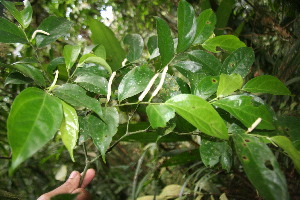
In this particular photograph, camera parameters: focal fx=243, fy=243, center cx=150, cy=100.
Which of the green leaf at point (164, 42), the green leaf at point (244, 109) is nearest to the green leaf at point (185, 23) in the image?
the green leaf at point (164, 42)

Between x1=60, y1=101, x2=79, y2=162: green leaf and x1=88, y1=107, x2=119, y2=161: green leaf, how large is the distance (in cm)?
7

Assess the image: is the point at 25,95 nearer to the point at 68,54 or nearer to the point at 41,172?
the point at 68,54

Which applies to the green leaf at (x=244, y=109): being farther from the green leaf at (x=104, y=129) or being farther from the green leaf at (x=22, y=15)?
the green leaf at (x=22, y=15)

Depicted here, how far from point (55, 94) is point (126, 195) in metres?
1.25

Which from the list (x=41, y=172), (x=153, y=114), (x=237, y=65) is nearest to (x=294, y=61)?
(x=237, y=65)

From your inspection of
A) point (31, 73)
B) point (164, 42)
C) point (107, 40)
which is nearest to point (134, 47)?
point (164, 42)

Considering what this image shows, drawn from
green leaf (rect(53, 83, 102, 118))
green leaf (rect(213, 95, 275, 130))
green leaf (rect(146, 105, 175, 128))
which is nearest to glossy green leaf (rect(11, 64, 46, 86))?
green leaf (rect(53, 83, 102, 118))

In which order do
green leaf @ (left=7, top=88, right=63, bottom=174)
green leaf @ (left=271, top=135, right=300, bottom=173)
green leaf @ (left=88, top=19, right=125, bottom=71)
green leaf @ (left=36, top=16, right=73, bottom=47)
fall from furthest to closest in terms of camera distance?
green leaf @ (left=88, top=19, right=125, bottom=71) < green leaf @ (left=36, top=16, right=73, bottom=47) < green leaf @ (left=271, top=135, right=300, bottom=173) < green leaf @ (left=7, top=88, right=63, bottom=174)

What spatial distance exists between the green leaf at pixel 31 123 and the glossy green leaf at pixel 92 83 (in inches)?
4.2

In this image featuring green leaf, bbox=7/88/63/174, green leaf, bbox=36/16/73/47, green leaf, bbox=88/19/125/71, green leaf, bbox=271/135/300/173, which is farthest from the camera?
green leaf, bbox=88/19/125/71

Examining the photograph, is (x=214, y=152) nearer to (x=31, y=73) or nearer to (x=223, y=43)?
(x=223, y=43)

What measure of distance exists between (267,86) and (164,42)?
0.19 meters

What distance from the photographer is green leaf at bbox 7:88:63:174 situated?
0.72 ft

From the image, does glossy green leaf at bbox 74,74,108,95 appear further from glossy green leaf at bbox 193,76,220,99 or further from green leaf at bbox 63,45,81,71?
glossy green leaf at bbox 193,76,220,99
